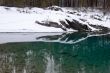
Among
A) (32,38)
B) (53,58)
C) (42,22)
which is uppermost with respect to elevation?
(42,22)

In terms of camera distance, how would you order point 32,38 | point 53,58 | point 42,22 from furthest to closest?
1. point 42,22
2. point 32,38
3. point 53,58

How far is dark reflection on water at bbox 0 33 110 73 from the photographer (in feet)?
66.0

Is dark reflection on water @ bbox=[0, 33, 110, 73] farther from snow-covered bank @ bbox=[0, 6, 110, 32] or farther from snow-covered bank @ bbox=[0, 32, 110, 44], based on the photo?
snow-covered bank @ bbox=[0, 6, 110, 32]

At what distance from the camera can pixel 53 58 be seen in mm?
25141

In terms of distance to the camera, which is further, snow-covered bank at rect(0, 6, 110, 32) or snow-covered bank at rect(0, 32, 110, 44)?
snow-covered bank at rect(0, 6, 110, 32)

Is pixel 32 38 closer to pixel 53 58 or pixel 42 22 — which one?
pixel 42 22

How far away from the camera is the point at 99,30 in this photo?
5231cm

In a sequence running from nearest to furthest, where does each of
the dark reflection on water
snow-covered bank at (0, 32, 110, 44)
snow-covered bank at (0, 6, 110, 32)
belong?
the dark reflection on water
snow-covered bank at (0, 32, 110, 44)
snow-covered bank at (0, 6, 110, 32)

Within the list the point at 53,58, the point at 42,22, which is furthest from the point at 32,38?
the point at 53,58

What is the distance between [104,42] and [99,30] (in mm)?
14040

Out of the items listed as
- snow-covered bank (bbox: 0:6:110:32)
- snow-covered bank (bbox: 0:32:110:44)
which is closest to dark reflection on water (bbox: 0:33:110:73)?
snow-covered bank (bbox: 0:32:110:44)

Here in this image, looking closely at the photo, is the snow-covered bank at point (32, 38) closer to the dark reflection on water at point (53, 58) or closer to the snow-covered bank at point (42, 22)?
the dark reflection on water at point (53, 58)

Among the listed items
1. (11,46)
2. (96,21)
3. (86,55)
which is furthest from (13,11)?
(86,55)

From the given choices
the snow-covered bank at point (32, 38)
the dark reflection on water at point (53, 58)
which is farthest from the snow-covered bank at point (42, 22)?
the dark reflection on water at point (53, 58)
